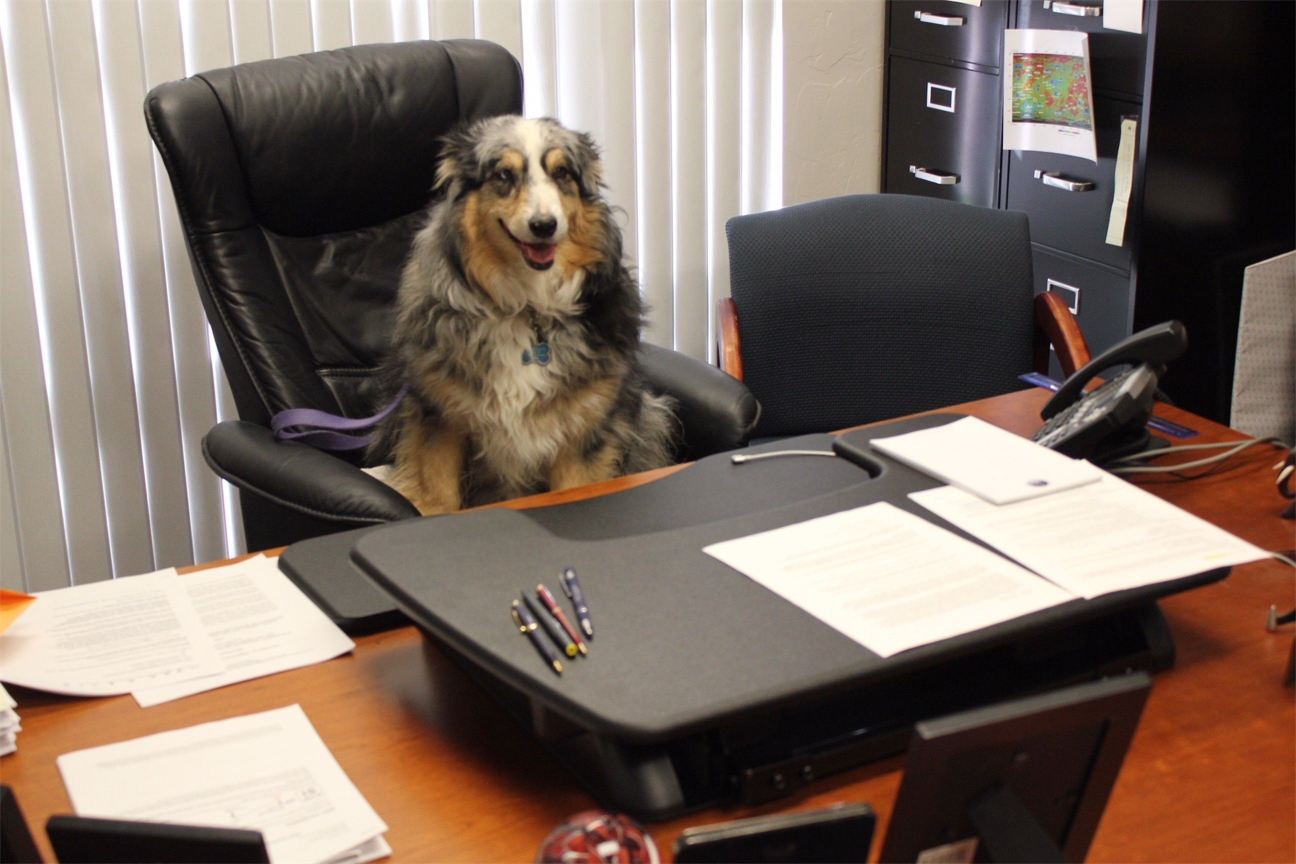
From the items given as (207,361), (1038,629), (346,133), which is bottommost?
(207,361)

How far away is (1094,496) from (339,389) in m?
1.55

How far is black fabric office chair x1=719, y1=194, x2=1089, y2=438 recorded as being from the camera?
242cm

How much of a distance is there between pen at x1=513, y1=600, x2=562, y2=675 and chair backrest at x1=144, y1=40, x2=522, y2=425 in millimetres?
1324

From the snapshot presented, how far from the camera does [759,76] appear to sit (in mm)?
3240

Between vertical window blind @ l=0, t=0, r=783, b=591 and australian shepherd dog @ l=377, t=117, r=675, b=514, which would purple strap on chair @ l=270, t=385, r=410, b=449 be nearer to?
australian shepherd dog @ l=377, t=117, r=675, b=514

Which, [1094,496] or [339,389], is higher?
[1094,496]

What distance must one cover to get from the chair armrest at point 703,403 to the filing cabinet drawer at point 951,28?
1.18 meters

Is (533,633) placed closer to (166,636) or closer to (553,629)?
(553,629)

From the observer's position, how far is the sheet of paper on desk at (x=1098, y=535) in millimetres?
1107

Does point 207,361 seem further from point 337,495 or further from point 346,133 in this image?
point 337,495

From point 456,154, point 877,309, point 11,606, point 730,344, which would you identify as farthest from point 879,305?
point 11,606

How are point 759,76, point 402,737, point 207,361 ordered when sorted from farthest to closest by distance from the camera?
point 759,76 → point 207,361 → point 402,737

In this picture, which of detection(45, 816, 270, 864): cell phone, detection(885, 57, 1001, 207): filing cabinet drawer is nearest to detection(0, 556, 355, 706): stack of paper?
detection(45, 816, 270, 864): cell phone

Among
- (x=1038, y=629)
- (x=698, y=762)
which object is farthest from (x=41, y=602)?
(x=1038, y=629)
